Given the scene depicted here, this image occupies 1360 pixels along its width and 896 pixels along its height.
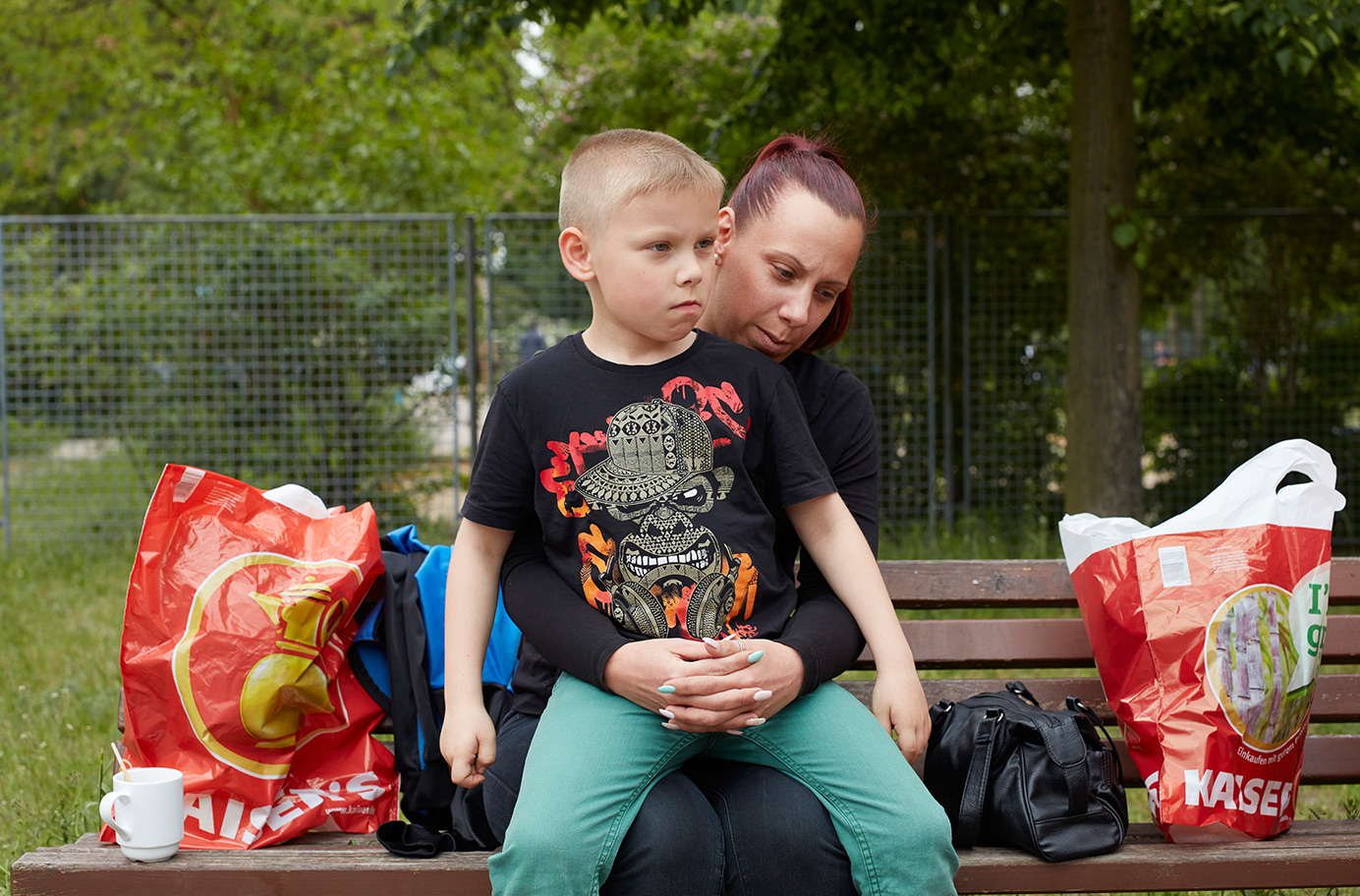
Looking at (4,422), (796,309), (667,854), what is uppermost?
(796,309)

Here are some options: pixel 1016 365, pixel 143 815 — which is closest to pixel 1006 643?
pixel 143 815

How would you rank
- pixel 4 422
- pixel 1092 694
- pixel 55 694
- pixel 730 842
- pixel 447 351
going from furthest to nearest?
pixel 447 351 → pixel 4 422 → pixel 55 694 → pixel 1092 694 → pixel 730 842

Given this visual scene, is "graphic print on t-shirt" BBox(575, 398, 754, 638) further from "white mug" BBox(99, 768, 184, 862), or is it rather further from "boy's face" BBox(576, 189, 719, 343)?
"white mug" BBox(99, 768, 184, 862)

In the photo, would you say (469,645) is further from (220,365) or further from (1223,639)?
(220,365)

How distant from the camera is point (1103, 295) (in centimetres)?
531

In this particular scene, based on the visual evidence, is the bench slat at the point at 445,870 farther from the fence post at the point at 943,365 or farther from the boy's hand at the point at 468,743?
the fence post at the point at 943,365

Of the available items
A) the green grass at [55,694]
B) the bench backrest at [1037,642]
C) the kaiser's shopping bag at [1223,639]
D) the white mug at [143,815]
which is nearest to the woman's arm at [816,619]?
the bench backrest at [1037,642]

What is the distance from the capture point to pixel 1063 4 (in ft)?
19.8

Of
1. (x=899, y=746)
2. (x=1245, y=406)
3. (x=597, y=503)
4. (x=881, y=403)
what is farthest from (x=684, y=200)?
(x=1245, y=406)

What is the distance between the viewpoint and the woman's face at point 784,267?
1.94m

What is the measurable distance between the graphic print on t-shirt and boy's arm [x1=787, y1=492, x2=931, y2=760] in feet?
0.58

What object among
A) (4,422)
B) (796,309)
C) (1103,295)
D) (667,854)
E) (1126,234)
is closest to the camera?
(667,854)

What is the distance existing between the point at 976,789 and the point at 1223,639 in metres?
0.49

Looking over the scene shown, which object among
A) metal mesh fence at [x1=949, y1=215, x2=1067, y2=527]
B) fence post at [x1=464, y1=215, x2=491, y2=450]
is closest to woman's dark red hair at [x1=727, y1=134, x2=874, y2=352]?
fence post at [x1=464, y1=215, x2=491, y2=450]
